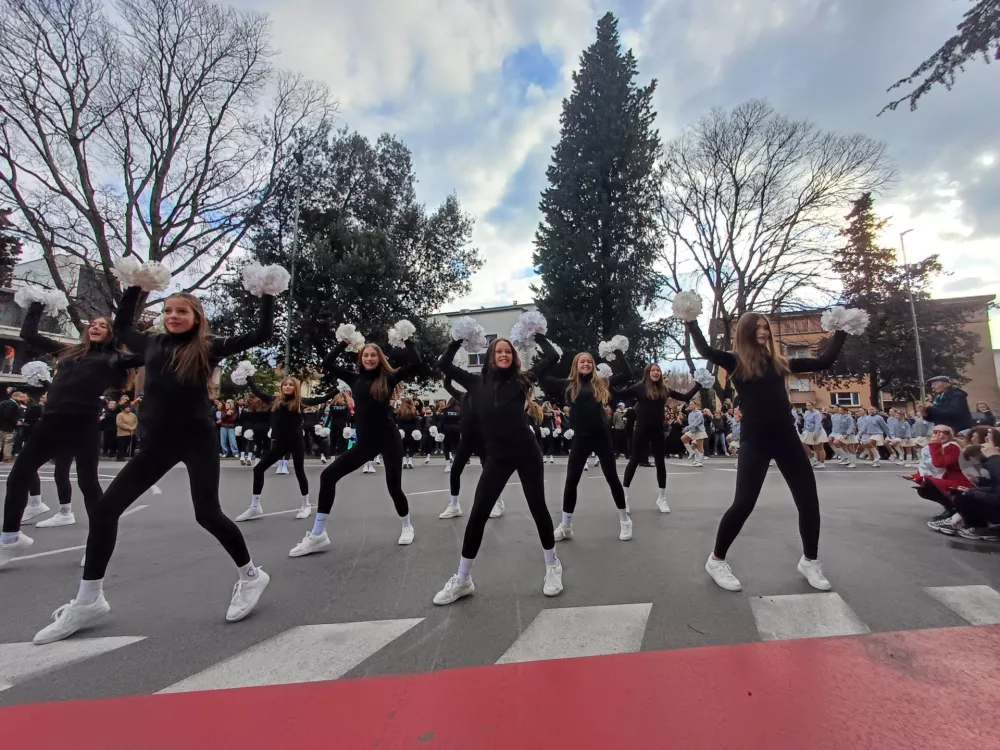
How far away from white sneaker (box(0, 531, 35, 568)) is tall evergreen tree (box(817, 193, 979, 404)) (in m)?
36.2

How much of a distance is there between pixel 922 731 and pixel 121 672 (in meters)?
3.51

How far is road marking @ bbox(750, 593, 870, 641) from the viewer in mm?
2887

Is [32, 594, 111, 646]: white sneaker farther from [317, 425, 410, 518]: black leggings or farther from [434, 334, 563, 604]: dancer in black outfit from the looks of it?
[434, 334, 563, 604]: dancer in black outfit

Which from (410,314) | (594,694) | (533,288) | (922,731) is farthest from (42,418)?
(533,288)

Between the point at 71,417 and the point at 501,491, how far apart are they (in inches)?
151

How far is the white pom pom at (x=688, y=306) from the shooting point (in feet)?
13.2

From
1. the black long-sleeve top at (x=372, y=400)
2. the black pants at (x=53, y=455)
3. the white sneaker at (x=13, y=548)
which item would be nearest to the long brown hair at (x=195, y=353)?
the black long-sleeve top at (x=372, y=400)

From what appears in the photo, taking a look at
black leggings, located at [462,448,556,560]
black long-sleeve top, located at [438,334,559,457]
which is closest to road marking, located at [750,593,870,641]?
black leggings, located at [462,448,556,560]

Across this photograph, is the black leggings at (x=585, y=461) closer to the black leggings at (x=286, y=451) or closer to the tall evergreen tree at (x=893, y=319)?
the black leggings at (x=286, y=451)

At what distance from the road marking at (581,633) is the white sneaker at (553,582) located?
0.24 meters

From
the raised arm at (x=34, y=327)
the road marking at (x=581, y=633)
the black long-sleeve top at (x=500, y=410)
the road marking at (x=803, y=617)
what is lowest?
the road marking at (x=803, y=617)

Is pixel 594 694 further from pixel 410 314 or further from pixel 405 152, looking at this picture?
pixel 405 152

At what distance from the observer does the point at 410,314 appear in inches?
960

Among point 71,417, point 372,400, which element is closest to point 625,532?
point 372,400
